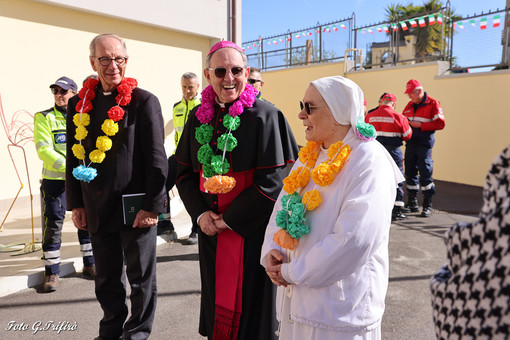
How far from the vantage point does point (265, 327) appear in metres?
2.70

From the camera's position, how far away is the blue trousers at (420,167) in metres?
7.72

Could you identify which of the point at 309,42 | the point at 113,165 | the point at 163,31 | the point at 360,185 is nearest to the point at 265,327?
the point at 360,185

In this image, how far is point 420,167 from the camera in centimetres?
779

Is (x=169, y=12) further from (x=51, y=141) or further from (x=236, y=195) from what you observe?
(x=236, y=195)

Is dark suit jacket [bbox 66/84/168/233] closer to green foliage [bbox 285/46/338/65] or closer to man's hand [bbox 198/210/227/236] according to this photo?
man's hand [bbox 198/210/227/236]

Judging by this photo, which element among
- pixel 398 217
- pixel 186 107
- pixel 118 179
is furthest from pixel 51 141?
pixel 398 217

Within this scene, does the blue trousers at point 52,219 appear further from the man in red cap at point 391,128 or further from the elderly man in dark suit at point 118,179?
the man in red cap at point 391,128

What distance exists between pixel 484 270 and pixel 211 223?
1.99 m

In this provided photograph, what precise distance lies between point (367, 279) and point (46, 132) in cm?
383

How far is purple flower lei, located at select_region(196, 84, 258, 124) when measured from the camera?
281 cm

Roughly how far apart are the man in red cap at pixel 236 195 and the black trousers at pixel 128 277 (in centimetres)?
55

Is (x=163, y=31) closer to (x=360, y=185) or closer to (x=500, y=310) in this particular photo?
(x=360, y=185)

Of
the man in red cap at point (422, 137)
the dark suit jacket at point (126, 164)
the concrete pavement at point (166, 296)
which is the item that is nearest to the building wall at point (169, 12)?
the concrete pavement at point (166, 296)

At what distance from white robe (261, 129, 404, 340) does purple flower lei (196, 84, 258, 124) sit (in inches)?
38.2
